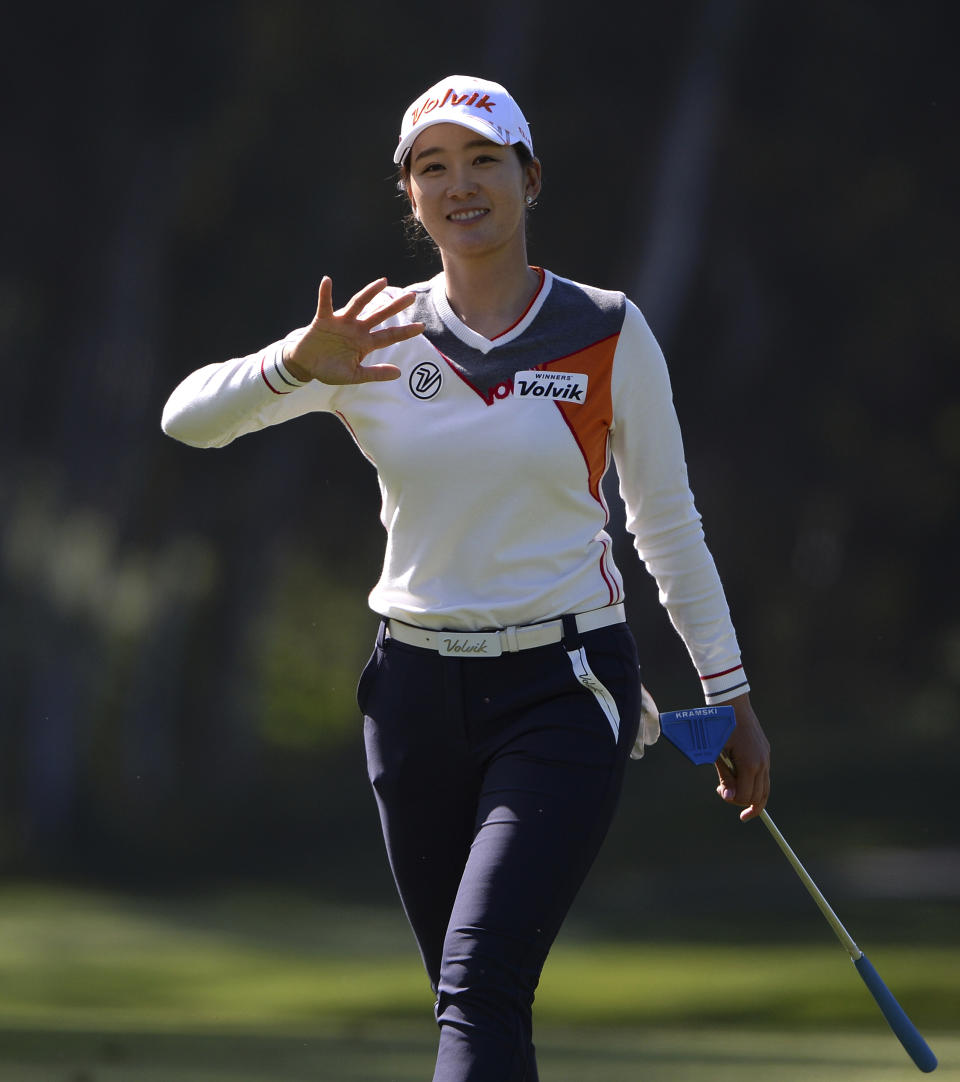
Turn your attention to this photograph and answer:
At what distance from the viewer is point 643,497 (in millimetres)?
2561

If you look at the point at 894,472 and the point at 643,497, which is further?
the point at 894,472

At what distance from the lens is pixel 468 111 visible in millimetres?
2457

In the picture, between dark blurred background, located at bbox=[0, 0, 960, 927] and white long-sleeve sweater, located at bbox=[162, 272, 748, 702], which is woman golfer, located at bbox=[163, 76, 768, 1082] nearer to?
white long-sleeve sweater, located at bbox=[162, 272, 748, 702]

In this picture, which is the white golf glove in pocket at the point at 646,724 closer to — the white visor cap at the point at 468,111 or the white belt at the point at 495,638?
the white belt at the point at 495,638

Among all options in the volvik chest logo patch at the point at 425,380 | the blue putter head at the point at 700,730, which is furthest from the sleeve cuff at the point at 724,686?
the volvik chest logo patch at the point at 425,380

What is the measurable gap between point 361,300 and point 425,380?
5.8 inches

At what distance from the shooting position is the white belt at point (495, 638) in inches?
92.4

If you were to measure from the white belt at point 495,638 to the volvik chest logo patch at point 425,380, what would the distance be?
12.3 inches

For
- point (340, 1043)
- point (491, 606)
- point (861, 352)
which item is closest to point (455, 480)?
point (491, 606)

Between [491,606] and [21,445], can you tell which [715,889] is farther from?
[491,606]

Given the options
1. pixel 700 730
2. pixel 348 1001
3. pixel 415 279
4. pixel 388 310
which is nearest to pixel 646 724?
pixel 700 730

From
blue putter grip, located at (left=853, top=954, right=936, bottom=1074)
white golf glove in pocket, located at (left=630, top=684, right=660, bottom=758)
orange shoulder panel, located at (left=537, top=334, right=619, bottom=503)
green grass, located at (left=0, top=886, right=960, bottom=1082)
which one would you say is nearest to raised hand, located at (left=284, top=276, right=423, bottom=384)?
orange shoulder panel, located at (left=537, top=334, right=619, bottom=503)

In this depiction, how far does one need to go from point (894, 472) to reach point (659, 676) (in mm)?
1158

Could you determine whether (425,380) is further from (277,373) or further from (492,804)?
(492,804)
